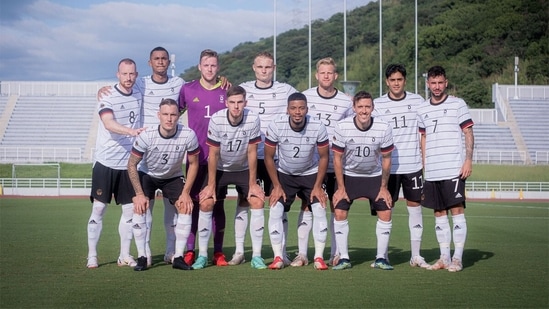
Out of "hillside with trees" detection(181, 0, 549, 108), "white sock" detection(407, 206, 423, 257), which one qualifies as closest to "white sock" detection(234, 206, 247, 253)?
"white sock" detection(407, 206, 423, 257)

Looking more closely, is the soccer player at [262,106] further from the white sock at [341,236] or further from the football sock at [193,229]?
the white sock at [341,236]

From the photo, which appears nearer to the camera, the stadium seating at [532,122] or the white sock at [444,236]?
the white sock at [444,236]

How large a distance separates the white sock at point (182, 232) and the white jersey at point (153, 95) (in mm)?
1262

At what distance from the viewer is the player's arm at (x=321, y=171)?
27.3 ft

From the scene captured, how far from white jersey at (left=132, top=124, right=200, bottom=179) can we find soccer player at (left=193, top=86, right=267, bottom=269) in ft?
0.76

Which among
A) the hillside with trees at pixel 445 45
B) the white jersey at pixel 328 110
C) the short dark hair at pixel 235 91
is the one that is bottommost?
the white jersey at pixel 328 110

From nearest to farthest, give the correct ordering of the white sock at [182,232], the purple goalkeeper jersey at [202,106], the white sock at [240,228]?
the white sock at [182,232]
the white sock at [240,228]
the purple goalkeeper jersey at [202,106]

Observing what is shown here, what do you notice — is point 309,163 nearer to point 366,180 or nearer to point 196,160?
point 366,180

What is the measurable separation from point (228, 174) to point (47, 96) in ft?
140

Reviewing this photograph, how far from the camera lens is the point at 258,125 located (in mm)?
8461

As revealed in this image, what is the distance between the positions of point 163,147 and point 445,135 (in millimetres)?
3105

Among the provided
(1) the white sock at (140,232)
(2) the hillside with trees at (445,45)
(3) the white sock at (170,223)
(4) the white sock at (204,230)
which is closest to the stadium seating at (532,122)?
(2) the hillside with trees at (445,45)

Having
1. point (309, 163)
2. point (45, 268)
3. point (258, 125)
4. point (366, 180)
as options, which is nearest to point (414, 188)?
point (366, 180)

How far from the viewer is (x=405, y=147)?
8.74 m
